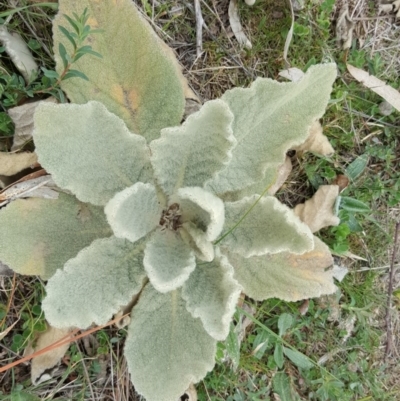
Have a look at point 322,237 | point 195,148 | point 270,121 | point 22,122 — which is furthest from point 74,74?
point 322,237

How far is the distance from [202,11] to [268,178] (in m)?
0.70

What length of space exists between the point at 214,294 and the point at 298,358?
0.94 metres

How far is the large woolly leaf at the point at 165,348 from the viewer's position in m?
1.65

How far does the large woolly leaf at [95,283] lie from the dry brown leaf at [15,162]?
38 centimetres

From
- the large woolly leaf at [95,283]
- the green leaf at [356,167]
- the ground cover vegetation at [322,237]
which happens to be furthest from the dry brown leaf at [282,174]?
the large woolly leaf at [95,283]

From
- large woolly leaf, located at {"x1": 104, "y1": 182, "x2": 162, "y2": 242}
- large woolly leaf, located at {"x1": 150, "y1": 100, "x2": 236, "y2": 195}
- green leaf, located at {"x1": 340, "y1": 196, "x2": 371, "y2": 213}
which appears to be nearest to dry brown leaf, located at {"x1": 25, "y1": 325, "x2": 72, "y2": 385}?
large woolly leaf, located at {"x1": 104, "y1": 182, "x2": 162, "y2": 242}

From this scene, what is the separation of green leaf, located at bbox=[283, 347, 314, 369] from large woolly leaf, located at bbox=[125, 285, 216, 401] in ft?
2.12

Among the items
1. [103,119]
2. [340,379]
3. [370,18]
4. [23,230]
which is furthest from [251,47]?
[340,379]

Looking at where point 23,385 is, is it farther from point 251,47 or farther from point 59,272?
point 251,47

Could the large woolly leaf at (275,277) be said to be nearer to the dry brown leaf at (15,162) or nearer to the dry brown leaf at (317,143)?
the dry brown leaf at (317,143)

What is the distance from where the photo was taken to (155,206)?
1571mm

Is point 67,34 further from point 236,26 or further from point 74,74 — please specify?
point 236,26

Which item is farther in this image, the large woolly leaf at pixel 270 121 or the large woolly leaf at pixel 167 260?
the large woolly leaf at pixel 270 121

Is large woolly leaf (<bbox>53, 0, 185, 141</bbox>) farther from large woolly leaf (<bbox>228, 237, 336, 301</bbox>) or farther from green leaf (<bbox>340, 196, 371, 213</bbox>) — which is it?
green leaf (<bbox>340, 196, 371, 213</bbox>)
